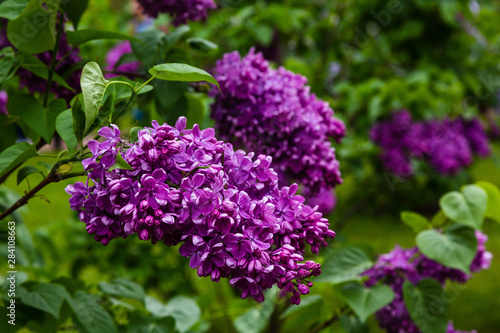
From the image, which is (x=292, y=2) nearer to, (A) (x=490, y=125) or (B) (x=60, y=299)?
(A) (x=490, y=125)

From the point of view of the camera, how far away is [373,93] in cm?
197

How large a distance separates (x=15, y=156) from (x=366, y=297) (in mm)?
662

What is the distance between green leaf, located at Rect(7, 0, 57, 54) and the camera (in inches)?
31.5

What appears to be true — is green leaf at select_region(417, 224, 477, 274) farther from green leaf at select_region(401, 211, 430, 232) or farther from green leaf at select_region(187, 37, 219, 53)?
green leaf at select_region(187, 37, 219, 53)

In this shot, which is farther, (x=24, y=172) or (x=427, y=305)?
(x=427, y=305)

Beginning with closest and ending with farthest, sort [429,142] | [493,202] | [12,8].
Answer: [12,8] < [493,202] < [429,142]

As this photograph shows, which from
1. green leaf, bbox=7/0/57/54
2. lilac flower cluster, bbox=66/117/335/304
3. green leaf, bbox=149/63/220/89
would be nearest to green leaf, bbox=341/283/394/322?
lilac flower cluster, bbox=66/117/335/304

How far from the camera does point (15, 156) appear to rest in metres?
0.71

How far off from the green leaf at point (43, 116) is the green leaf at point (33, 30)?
9cm

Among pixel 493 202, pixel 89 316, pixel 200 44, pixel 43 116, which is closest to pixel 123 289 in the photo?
pixel 89 316

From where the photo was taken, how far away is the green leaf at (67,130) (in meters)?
0.67

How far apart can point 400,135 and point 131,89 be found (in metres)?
1.61

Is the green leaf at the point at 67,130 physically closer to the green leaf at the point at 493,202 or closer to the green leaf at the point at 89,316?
the green leaf at the point at 89,316

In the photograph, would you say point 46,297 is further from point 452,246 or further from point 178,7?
point 452,246
